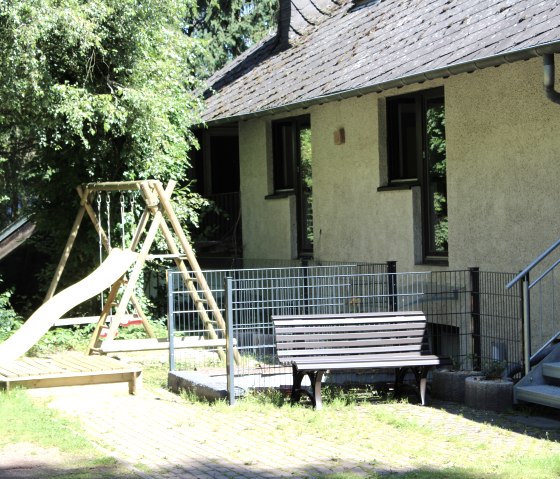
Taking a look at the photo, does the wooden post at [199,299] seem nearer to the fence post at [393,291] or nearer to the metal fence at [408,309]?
the metal fence at [408,309]

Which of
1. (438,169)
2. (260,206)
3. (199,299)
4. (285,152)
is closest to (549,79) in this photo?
(438,169)

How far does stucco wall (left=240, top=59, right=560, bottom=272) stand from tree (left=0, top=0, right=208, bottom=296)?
91.6 inches

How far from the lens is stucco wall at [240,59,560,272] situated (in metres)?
11.5

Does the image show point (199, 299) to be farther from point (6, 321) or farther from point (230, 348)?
point (6, 321)

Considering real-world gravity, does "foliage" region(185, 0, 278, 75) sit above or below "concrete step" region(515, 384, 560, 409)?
above

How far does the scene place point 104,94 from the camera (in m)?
14.6

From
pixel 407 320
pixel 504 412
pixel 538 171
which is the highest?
pixel 538 171

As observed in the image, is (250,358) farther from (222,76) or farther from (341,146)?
(222,76)

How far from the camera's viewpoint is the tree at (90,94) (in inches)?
515

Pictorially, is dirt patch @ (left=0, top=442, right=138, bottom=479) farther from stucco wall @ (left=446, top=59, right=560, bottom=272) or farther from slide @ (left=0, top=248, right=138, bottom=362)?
stucco wall @ (left=446, top=59, right=560, bottom=272)

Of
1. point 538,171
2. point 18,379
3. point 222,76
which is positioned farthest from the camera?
point 222,76

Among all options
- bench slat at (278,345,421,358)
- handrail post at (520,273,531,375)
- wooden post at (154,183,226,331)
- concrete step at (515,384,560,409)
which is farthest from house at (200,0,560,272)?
wooden post at (154,183,226,331)

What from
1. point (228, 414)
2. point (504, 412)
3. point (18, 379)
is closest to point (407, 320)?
point (504, 412)

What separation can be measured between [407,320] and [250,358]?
116 inches
